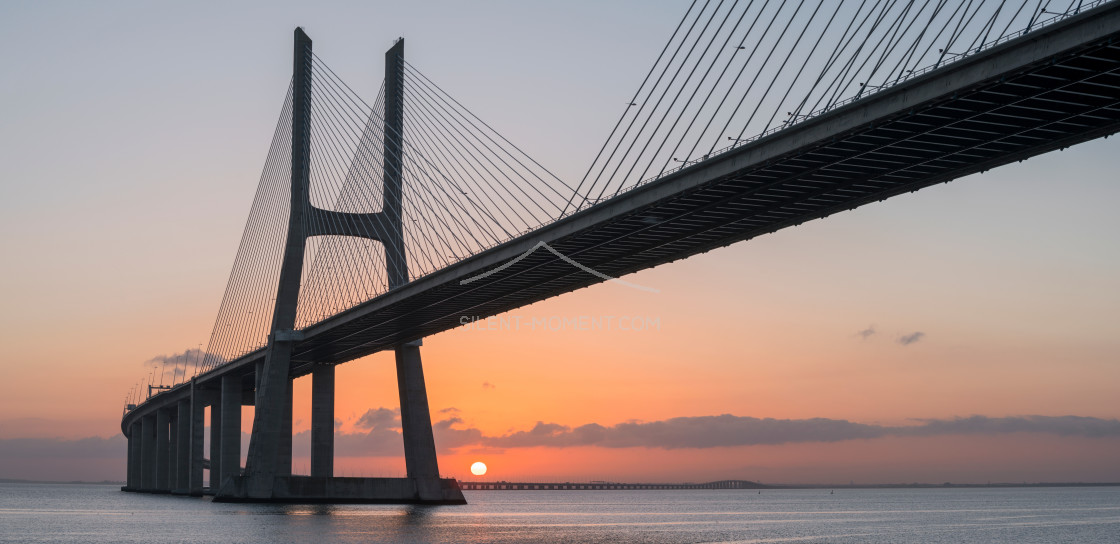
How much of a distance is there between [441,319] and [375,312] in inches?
153

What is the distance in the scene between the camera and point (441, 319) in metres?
60.7

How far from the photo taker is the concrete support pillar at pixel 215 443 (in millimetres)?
91188

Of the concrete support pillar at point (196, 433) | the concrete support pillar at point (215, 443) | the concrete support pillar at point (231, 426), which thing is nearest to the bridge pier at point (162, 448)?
the concrete support pillar at point (215, 443)

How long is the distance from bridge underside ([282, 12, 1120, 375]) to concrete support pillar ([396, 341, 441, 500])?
50.2 ft

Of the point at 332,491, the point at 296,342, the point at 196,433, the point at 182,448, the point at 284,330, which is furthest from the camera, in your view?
the point at 182,448

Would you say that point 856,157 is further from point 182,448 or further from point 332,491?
point 182,448

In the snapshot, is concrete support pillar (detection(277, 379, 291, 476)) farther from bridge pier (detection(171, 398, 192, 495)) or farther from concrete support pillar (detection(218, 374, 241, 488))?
bridge pier (detection(171, 398, 192, 495))

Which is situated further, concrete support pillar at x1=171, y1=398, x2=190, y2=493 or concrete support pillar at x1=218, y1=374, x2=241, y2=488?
concrete support pillar at x1=171, y1=398, x2=190, y2=493

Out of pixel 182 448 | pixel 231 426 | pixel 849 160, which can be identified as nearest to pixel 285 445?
pixel 231 426

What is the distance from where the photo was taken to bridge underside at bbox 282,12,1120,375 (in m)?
25.7

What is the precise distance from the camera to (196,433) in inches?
3720

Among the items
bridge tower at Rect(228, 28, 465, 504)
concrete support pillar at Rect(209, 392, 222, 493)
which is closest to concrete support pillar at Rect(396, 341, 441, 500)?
bridge tower at Rect(228, 28, 465, 504)

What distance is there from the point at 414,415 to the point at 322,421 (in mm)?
9249

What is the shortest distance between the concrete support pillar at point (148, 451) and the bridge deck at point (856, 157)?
85.4 m
